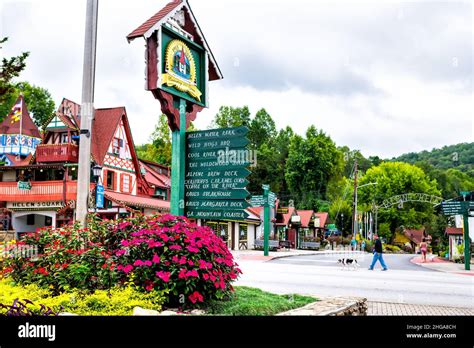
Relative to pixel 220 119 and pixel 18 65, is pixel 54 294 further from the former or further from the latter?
pixel 220 119

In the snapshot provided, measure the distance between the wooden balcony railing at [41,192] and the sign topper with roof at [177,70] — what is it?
68.7 ft

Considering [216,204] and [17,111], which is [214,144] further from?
[17,111]

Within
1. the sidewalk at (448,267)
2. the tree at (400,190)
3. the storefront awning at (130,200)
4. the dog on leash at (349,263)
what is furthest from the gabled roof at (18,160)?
the tree at (400,190)

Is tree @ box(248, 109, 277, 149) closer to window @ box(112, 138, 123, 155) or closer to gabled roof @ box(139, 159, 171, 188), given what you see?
gabled roof @ box(139, 159, 171, 188)

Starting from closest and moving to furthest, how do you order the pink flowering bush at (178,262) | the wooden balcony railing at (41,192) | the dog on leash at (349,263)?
the pink flowering bush at (178,262) → the dog on leash at (349,263) → the wooden balcony railing at (41,192)

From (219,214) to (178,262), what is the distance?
1634mm

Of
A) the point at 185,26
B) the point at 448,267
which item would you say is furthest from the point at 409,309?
the point at 448,267

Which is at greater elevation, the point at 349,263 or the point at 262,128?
the point at 262,128

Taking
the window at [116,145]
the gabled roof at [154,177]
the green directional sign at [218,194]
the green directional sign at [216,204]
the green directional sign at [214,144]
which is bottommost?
the green directional sign at [216,204]

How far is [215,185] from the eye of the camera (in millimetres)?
7082

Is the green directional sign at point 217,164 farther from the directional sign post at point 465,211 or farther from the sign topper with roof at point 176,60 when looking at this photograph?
the directional sign post at point 465,211

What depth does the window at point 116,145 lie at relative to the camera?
29.3m

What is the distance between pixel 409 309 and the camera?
8453 millimetres
